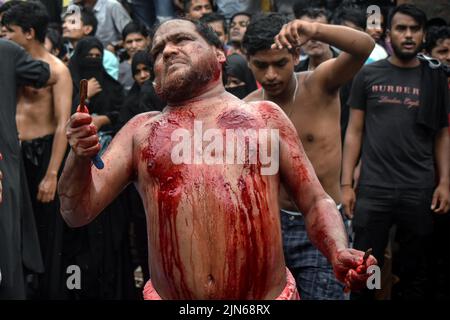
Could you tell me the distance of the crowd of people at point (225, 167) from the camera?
3668 millimetres

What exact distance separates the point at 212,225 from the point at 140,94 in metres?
3.90


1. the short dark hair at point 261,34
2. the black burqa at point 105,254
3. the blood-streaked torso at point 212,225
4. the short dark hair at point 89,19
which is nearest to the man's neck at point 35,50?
the black burqa at point 105,254

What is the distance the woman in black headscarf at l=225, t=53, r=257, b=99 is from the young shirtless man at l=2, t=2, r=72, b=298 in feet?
3.79

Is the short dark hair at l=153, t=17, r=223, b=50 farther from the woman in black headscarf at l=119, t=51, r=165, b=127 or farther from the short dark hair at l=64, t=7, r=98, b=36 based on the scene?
the short dark hair at l=64, t=7, r=98, b=36

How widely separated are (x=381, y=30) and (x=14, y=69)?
3134 mm

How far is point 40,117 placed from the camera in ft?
23.8

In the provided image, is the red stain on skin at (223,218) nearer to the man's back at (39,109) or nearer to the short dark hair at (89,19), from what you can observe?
the man's back at (39,109)

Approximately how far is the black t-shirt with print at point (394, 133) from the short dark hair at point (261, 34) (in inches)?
51.2

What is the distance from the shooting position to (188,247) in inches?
144

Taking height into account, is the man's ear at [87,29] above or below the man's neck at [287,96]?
below

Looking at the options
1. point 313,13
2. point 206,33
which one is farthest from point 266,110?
point 313,13

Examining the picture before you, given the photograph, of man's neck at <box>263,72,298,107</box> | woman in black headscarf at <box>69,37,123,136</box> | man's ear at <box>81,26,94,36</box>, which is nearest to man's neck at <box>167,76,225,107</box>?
man's neck at <box>263,72,298,107</box>

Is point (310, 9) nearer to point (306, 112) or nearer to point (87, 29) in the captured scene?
point (87, 29)
